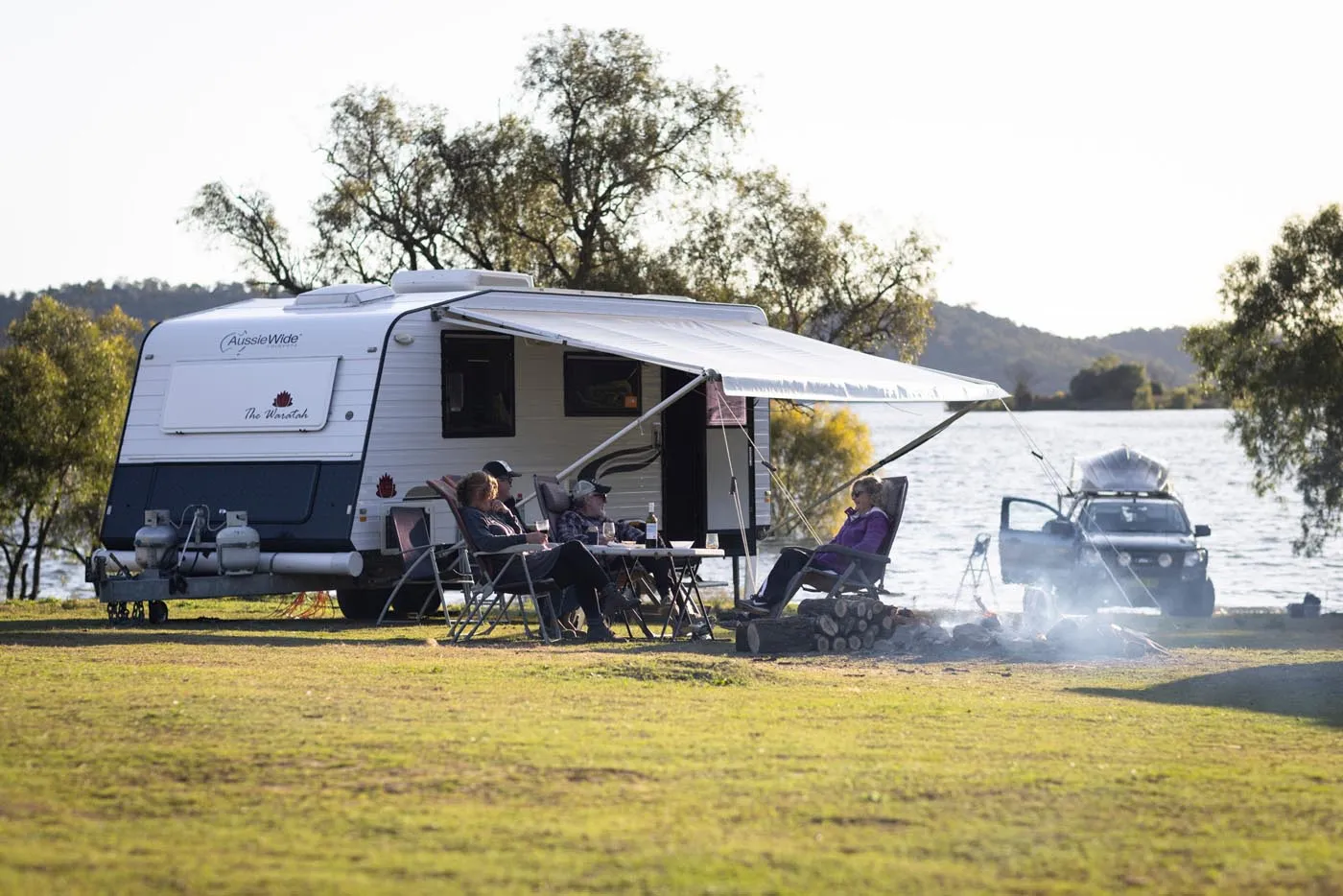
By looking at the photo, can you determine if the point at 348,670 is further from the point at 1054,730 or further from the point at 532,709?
the point at 1054,730

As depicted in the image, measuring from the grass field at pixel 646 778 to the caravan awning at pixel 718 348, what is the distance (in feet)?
10.9

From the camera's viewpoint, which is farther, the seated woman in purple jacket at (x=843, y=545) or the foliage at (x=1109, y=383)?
the foliage at (x=1109, y=383)

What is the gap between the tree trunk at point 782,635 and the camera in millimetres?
10141

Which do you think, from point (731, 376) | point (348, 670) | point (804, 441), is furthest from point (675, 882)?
point (804, 441)

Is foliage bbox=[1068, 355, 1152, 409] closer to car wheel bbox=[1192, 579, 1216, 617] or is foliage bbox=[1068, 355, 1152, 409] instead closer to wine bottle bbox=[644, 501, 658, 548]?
car wheel bbox=[1192, 579, 1216, 617]

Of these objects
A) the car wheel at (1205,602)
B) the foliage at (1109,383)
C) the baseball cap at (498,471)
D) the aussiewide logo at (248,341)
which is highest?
the foliage at (1109,383)

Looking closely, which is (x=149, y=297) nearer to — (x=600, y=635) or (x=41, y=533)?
(x=41, y=533)

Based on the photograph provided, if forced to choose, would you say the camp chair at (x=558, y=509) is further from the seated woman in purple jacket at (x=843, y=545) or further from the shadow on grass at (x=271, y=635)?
the seated woman in purple jacket at (x=843, y=545)

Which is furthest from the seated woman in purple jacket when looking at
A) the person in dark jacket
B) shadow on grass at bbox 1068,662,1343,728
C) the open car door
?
the open car door

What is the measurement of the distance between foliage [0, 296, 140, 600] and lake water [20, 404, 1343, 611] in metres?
4.69

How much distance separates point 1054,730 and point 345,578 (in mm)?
6555

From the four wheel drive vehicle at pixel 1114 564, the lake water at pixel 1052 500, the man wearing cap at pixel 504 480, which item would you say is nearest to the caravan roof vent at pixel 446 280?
the man wearing cap at pixel 504 480

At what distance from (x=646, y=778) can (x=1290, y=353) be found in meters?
21.4

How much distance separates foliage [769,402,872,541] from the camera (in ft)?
121
